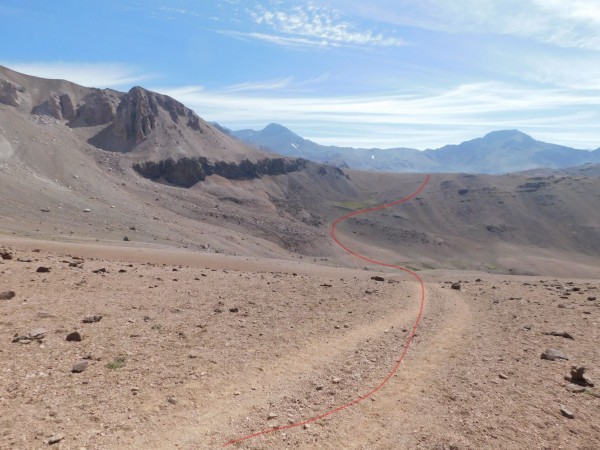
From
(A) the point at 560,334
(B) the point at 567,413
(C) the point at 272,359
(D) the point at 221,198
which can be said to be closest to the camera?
(B) the point at 567,413

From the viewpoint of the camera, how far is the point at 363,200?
151125 mm

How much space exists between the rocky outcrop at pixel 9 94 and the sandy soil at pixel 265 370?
92.2 meters

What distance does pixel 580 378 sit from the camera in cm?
976

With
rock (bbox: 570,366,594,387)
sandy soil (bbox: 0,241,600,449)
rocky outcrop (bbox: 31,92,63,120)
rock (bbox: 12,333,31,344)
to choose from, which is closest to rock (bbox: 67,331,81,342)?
sandy soil (bbox: 0,241,600,449)

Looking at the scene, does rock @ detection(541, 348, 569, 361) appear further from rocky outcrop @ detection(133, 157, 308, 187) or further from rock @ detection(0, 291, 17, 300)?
rocky outcrop @ detection(133, 157, 308, 187)

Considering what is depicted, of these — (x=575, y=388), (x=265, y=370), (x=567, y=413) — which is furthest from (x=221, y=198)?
(x=567, y=413)

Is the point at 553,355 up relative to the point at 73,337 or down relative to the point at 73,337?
up

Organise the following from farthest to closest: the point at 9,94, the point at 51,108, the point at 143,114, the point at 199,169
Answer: the point at 143,114
the point at 199,169
the point at 51,108
the point at 9,94

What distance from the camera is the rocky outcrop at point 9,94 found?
293ft

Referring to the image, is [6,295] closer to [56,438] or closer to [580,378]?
[56,438]

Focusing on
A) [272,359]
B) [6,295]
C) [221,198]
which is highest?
[6,295]

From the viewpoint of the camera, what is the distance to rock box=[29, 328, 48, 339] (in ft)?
32.8

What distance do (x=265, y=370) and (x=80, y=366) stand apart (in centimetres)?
401

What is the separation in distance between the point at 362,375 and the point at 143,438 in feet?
16.9
